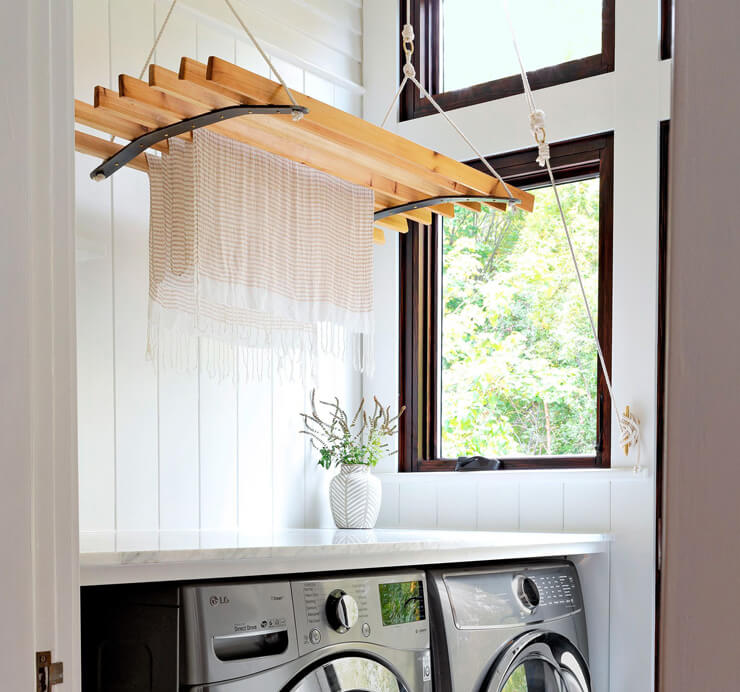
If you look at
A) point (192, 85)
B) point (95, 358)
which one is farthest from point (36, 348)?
point (95, 358)

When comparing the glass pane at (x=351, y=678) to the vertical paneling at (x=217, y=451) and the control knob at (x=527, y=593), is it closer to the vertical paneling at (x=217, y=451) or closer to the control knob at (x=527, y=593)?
the control knob at (x=527, y=593)

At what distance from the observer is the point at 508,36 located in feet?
10.2

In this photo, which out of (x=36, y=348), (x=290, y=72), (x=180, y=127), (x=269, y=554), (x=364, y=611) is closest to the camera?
(x=36, y=348)

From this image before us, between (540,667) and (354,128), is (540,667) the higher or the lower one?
the lower one

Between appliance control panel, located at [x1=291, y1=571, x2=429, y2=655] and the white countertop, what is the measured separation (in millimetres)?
35

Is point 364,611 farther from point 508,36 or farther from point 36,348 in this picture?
point 508,36

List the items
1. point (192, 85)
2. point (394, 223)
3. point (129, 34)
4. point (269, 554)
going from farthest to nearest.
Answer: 1. point (394, 223)
2. point (129, 34)
3. point (192, 85)
4. point (269, 554)

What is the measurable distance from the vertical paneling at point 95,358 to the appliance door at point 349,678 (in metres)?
0.87

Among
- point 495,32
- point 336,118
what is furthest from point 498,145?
point 336,118

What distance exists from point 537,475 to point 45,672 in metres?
2.16

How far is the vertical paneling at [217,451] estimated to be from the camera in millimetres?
2621

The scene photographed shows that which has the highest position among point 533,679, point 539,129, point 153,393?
point 539,129

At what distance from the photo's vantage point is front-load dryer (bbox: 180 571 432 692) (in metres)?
1.49

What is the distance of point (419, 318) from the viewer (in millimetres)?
3191
